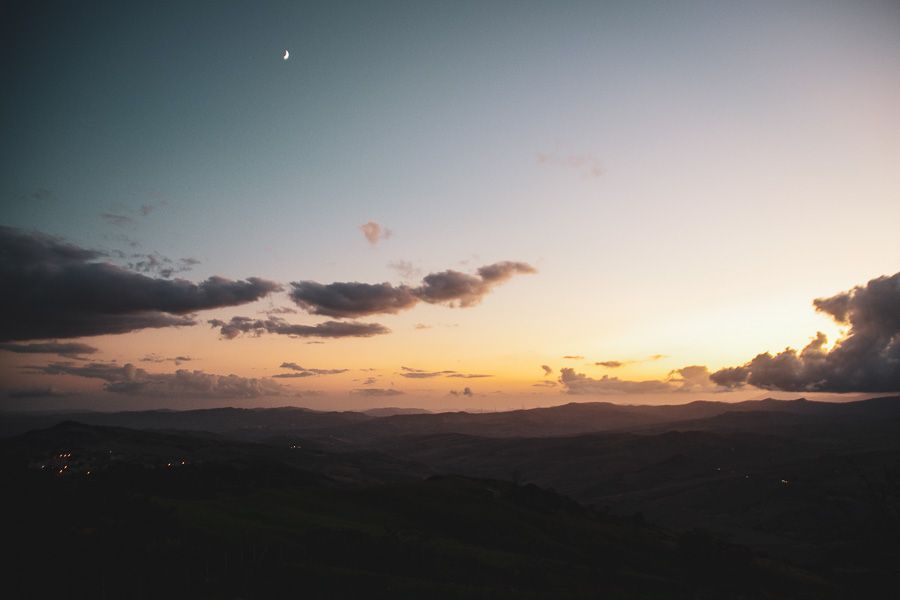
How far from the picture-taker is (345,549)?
5428 centimetres

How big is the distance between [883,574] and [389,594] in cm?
11678

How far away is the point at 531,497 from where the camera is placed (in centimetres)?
11725

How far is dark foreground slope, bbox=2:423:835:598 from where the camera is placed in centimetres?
3775

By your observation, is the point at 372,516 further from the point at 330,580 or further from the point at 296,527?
the point at 330,580

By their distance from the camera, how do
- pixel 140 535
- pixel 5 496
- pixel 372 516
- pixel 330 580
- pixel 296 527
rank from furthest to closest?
pixel 372 516 → pixel 296 527 → pixel 5 496 → pixel 140 535 → pixel 330 580

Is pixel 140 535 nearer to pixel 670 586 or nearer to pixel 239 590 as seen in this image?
pixel 239 590

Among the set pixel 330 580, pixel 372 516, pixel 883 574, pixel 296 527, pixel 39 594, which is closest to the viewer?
pixel 39 594

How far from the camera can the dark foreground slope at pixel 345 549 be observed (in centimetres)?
3775

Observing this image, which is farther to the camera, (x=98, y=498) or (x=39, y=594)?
(x=98, y=498)

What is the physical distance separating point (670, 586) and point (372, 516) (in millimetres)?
42767

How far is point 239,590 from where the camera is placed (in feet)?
117

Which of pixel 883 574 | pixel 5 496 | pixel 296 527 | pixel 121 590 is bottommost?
pixel 883 574

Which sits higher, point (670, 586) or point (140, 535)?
point (140, 535)

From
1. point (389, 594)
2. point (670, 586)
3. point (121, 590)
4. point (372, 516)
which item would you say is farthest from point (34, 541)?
point (670, 586)
